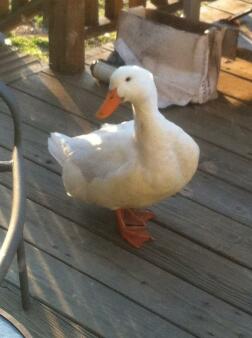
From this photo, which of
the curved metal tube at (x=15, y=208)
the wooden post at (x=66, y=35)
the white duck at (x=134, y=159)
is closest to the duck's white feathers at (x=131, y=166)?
the white duck at (x=134, y=159)

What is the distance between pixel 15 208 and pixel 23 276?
2.13 feet

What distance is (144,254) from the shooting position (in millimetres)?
2541

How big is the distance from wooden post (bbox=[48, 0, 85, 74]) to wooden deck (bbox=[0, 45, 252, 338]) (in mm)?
457

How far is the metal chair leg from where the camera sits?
6.86ft

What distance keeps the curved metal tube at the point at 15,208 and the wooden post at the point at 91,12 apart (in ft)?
7.54

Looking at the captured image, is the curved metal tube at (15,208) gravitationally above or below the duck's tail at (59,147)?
above

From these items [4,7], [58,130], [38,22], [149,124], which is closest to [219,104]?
[58,130]

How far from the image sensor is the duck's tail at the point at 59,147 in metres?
2.71

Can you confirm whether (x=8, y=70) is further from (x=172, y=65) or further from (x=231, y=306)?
(x=231, y=306)

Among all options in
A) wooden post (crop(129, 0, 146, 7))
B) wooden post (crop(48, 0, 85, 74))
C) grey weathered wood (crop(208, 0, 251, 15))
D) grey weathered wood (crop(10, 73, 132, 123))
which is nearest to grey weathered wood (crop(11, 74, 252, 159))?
grey weathered wood (crop(10, 73, 132, 123))

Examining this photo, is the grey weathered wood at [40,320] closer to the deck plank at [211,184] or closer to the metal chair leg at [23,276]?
the metal chair leg at [23,276]

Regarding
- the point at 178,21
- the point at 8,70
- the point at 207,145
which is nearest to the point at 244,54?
the point at 178,21

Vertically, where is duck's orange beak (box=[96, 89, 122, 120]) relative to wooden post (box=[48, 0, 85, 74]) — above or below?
above

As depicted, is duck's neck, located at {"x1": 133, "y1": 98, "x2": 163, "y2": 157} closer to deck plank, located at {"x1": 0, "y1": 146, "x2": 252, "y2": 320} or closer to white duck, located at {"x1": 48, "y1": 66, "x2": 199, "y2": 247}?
white duck, located at {"x1": 48, "y1": 66, "x2": 199, "y2": 247}
